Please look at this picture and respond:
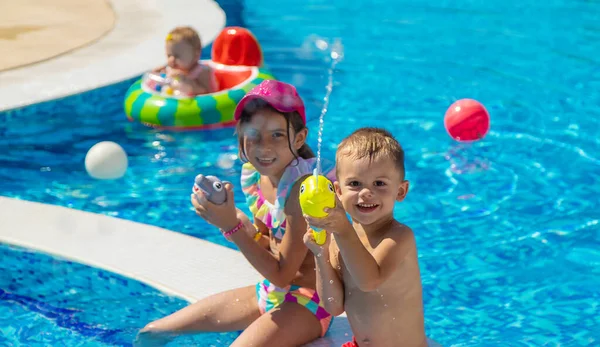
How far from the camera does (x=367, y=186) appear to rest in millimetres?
3094

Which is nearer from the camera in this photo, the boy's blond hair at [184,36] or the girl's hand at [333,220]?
the girl's hand at [333,220]

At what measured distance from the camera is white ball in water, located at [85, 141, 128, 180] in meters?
6.53

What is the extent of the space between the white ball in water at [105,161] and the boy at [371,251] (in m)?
3.53

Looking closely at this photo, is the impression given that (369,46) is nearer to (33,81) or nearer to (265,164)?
(33,81)

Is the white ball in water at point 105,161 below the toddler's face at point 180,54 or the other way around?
below

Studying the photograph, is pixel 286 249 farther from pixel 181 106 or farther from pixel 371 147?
pixel 181 106

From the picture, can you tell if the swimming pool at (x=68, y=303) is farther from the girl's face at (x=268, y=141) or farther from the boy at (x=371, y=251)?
the boy at (x=371, y=251)

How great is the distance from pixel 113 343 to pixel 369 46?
21.2 feet

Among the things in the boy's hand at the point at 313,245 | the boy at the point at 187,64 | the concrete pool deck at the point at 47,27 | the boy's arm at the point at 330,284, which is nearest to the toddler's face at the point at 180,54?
the boy at the point at 187,64

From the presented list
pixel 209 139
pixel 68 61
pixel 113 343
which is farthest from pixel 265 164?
pixel 68 61

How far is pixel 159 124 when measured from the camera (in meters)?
7.63

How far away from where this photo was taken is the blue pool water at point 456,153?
512 cm

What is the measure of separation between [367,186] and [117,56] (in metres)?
6.22

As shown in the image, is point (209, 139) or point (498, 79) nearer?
point (209, 139)
